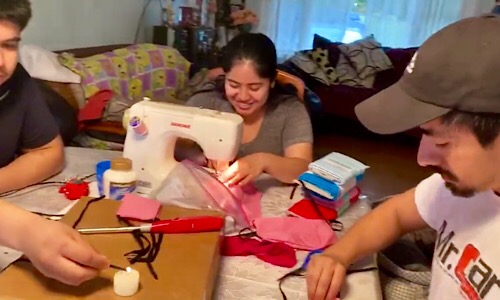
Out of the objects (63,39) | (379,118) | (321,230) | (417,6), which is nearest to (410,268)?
(321,230)

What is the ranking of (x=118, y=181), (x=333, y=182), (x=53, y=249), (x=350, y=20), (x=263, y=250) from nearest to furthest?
(x=53, y=249), (x=263, y=250), (x=118, y=181), (x=333, y=182), (x=350, y=20)

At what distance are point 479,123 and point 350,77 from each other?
4387 mm

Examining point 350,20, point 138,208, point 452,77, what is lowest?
point 350,20

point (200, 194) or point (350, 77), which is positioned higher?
point (200, 194)

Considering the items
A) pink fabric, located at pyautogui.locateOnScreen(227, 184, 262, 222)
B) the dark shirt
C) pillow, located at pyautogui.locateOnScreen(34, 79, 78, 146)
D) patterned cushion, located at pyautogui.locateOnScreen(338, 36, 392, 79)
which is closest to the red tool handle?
pink fabric, located at pyautogui.locateOnScreen(227, 184, 262, 222)

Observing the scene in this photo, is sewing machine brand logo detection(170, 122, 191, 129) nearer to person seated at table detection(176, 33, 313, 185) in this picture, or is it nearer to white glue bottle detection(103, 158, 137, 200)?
white glue bottle detection(103, 158, 137, 200)

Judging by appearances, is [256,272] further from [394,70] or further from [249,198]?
[394,70]

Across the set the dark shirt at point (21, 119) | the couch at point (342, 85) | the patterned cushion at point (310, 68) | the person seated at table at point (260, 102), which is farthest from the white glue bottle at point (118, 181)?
the patterned cushion at point (310, 68)

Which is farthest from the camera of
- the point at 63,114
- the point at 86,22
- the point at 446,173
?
the point at 86,22

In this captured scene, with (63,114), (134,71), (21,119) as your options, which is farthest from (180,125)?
(134,71)

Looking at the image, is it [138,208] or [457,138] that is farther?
[138,208]

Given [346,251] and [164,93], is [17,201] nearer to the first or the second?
[346,251]

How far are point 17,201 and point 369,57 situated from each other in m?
4.33

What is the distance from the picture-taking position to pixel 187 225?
114cm
